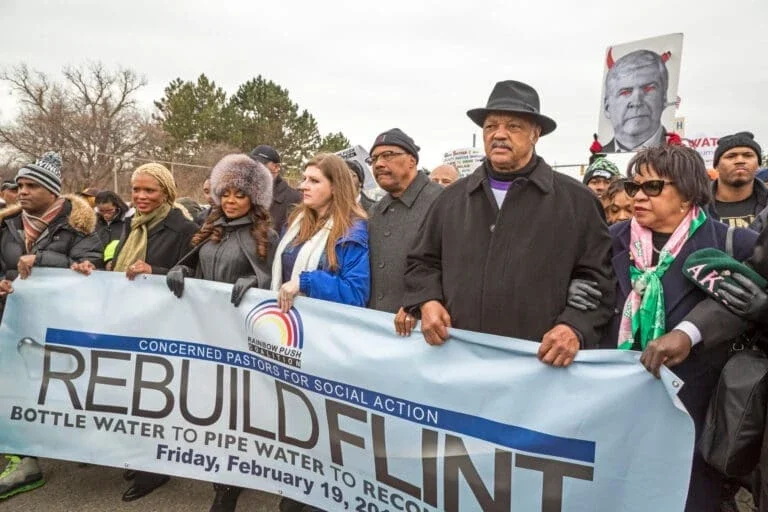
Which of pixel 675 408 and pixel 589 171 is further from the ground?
pixel 589 171

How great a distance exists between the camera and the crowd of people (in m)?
2.04

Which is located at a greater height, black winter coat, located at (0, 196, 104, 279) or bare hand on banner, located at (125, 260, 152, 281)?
black winter coat, located at (0, 196, 104, 279)

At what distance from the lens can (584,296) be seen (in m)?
2.14

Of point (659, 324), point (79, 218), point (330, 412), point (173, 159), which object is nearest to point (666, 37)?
point (659, 324)

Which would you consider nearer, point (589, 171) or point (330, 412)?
point (330, 412)

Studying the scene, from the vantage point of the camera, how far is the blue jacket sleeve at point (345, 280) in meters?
2.77

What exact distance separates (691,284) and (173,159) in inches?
1556

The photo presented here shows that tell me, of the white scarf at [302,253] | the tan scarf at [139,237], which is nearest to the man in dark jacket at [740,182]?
the white scarf at [302,253]

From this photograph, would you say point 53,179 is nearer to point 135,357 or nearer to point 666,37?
point 135,357

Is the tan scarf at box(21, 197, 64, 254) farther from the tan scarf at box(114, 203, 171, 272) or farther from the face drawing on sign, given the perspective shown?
the face drawing on sign

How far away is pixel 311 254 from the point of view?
289cm

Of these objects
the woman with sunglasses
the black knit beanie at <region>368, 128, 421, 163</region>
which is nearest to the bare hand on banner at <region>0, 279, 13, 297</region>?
the black knit beanie at <region>368, 128, 421, 163</region>

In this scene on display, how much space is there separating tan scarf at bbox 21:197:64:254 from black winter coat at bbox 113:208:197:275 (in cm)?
72

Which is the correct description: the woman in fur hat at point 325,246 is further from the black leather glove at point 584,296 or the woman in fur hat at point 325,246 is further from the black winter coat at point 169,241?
the black leather glove at point 584,296
